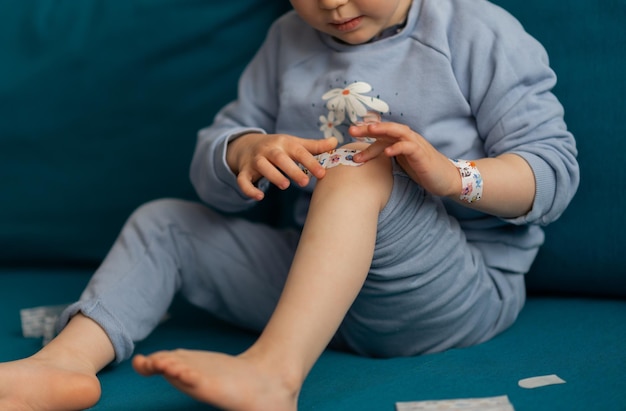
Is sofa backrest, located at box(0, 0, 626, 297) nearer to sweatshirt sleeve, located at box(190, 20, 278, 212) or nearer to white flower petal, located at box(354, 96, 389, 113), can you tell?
sweatshirt sleeve, located at box(190, 20, 278, 212)

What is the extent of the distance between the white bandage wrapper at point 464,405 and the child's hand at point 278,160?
275 millimetres

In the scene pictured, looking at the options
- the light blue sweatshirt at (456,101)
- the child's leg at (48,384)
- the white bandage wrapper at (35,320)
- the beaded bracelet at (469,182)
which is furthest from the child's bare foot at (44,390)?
the beaded bracelet at (469,182)

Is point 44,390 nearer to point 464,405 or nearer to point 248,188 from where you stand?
point 248,188

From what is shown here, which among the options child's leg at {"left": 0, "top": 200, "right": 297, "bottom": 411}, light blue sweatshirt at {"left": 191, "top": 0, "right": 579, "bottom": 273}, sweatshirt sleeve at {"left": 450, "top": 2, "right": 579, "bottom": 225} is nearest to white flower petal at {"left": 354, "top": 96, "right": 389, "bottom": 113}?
light blue sweatshirt at {"left": 191, "top": 0, "right": 579, "bottom": 273}

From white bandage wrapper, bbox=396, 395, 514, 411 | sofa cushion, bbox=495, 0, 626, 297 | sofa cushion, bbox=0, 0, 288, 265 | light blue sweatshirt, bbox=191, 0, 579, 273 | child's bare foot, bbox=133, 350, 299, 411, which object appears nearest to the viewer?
child's bare foot, bbox=133, 350, 299, 411

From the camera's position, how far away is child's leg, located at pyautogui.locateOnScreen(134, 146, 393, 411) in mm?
876

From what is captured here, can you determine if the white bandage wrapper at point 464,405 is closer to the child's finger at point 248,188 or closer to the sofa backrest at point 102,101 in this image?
the child's finger at point 248,188

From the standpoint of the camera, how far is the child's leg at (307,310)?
88cm

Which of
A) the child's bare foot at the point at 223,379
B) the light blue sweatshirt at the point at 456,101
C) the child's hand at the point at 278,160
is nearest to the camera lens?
the child's bare foot at the point at 223,379

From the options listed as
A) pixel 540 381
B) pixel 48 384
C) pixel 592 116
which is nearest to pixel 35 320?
pixel 48 384

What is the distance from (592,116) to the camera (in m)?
1.30

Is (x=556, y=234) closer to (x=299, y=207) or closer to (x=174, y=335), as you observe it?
(x=299, y=207)

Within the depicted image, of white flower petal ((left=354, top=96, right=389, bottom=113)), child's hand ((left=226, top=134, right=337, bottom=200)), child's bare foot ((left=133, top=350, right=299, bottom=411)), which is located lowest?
child's bare foot ((left=133, top=350, right=299, bottom=411))

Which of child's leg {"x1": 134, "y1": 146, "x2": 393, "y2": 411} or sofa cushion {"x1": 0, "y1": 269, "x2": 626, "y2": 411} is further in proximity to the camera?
sofa cushion {"x1": 0, "y1": 269, "x2": 626, "y2": 411}
